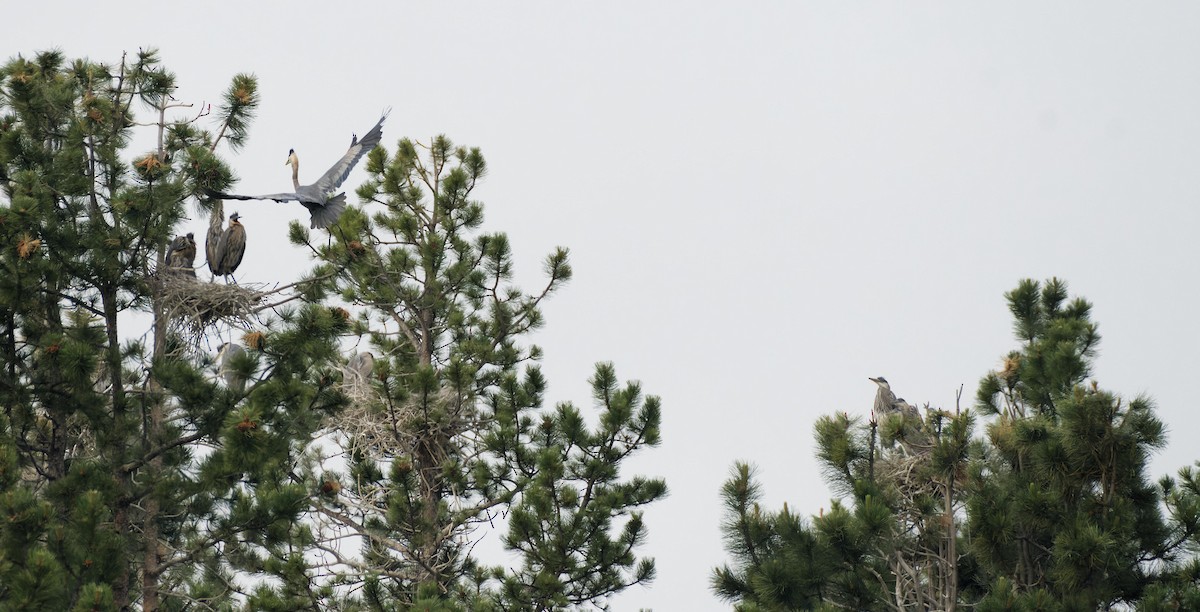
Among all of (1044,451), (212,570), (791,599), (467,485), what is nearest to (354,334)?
(467,485)

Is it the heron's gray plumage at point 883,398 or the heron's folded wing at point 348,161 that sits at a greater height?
the heron's folded wing at point 348,161

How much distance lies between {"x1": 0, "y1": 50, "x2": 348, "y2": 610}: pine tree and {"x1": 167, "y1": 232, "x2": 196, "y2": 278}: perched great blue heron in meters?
0.48

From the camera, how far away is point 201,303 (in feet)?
35.8

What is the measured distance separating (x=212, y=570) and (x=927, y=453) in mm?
6042

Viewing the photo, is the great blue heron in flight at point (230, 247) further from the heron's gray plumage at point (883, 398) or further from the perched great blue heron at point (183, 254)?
the heron's gray plumage at point (883, 398)

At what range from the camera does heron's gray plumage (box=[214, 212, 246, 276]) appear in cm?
1302

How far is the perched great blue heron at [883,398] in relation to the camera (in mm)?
17578

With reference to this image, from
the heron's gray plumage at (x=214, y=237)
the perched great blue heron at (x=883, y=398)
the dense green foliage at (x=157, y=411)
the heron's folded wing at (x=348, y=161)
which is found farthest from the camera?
the perched great blue heron at (x=883, y=398)

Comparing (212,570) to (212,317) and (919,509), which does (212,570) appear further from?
(919,509)

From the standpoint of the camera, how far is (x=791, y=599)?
1118 cm

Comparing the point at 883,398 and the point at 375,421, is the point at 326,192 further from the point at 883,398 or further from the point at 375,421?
the point at 883,398

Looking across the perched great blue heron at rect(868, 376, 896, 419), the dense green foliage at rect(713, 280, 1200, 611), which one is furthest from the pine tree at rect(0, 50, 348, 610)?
the perched great blue heron at rect(868, 376, 896, 419)

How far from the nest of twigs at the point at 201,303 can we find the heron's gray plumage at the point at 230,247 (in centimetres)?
195

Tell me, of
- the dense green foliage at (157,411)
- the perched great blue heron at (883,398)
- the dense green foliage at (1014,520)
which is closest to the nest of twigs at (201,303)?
the dense green foliage at (157,411)
